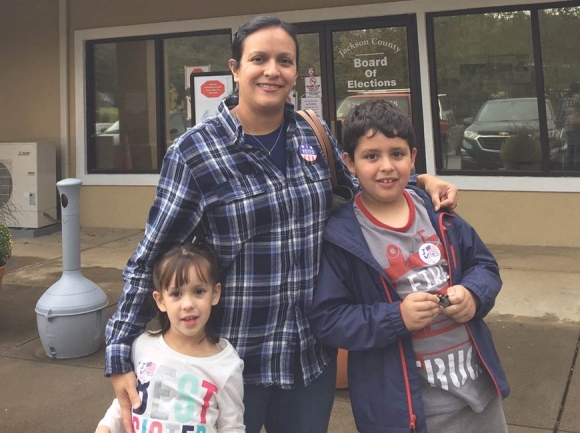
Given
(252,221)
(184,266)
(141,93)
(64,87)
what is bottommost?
(184,266)

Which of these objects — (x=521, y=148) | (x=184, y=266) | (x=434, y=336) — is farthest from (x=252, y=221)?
(x=521, y=148)

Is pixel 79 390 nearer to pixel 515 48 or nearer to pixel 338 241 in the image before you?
pixel 338 241

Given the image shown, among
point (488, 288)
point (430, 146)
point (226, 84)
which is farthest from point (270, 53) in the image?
point (430, 146)

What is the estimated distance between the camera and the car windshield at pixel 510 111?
7.05 m

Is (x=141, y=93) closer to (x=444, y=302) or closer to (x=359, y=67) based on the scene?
Result: (x=359, y=67)

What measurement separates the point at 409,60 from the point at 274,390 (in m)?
6.11

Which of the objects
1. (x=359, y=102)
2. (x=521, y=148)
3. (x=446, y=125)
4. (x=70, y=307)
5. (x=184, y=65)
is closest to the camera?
(x=70, y=307)

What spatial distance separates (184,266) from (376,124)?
699 mm

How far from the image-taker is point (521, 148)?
711 centimetres

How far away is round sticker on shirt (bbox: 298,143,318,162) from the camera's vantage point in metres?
1.98

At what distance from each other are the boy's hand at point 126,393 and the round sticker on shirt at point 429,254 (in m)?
0.92

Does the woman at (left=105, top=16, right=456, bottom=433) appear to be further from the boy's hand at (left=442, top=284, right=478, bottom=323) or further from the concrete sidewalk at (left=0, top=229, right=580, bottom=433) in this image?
the concrete sidewalk at (left=0, top=229, right=580, bottom=433)

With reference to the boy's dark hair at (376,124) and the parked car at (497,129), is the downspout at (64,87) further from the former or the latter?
the boy's dark hair at (376,124)

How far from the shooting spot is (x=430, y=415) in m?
1.80
